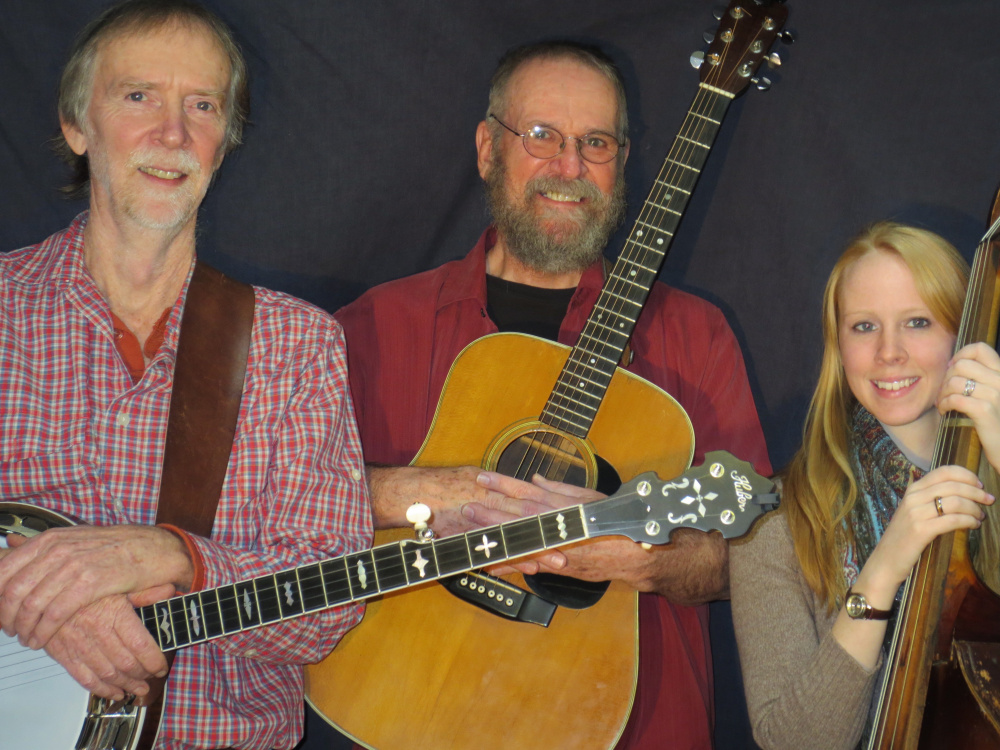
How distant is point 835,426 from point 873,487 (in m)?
0.16

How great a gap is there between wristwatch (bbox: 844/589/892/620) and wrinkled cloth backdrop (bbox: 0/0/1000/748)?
0.80 m

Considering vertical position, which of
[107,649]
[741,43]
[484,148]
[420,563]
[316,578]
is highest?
[741,43]

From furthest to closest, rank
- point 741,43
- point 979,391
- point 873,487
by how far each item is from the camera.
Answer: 1. point 741,43
2. point 873,487
3. point 979,391

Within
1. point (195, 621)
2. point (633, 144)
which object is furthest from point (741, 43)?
point (195, 621)

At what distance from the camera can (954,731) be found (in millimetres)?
1520

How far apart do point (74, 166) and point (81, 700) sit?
134 centimetres

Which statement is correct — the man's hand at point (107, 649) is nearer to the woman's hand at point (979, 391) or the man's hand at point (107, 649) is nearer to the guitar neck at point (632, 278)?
the guitar neck at point (632, 278)

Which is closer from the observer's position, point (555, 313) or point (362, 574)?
point (362, 574)

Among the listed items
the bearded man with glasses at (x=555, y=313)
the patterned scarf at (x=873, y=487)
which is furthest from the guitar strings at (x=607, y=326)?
the patterned scarf at (x=873, y=487)

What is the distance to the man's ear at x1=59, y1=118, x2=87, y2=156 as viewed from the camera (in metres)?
2.35

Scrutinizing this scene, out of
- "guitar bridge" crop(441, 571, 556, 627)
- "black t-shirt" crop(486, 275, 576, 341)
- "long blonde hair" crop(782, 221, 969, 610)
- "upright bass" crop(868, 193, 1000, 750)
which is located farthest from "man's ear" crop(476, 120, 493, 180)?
"upright bass" crop(868, 193, 1000, 750)

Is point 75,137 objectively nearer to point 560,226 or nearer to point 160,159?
point 160,159

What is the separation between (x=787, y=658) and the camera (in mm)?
2002

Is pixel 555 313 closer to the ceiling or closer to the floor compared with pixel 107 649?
closer to the ceiling
